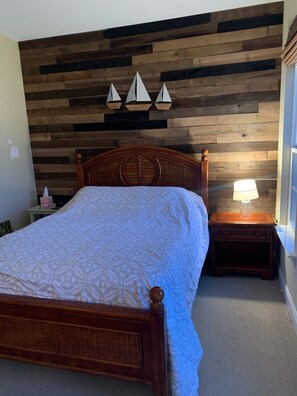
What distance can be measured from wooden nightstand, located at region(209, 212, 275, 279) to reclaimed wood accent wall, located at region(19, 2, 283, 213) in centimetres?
35

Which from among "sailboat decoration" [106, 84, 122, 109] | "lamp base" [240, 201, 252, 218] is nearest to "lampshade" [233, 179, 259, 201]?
"lamp base" [240, 201, 252, 218]

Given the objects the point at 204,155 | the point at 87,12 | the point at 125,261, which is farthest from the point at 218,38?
the point at 125,261

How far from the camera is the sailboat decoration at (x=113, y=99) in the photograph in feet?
10.8

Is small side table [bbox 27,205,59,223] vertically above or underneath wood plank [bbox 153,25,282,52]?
underneath

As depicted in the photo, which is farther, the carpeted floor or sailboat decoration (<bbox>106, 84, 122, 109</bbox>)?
sailboat decoration (<bbox>106, 84, 122, 109</bbox>)

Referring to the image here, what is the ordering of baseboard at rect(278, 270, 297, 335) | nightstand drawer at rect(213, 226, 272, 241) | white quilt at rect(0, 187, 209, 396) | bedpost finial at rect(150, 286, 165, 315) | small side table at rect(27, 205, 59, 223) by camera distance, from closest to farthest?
1. bedpost finial at rect(150, 286, 165, 315)
2. white quilt at rect(0, 187, 209, 396)
3. baseboard at rect(278, 270, 297, 335)
4. nightstand drawer at rect(213, 226, 272, 241)
5. small side table at rect(27, 205, 59, 223)

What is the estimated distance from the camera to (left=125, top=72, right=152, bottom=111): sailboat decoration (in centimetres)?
320

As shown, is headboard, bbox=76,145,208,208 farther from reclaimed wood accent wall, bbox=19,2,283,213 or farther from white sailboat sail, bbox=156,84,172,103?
white sailboat sail, bbox=156,84,172,103

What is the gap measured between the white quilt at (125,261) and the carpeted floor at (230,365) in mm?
339

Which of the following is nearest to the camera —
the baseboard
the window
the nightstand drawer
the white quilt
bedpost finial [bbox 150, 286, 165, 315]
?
bedpost finial [bbox 150, 286, 165, 315]

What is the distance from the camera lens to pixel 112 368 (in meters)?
1.59

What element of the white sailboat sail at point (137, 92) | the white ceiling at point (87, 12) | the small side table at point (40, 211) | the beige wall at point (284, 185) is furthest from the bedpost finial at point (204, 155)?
the small side table at point (40, 211)

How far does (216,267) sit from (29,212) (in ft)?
7.61

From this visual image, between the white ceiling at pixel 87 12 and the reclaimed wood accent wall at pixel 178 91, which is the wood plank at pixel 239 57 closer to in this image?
the reclaimed wood accent wall at pixel 178 91
